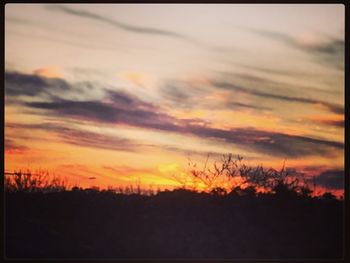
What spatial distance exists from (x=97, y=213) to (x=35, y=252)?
1.34ft

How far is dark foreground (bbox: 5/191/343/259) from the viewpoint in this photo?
4738mm

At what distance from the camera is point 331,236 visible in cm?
478

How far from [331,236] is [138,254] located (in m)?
1.09

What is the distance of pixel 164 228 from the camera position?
188 inches

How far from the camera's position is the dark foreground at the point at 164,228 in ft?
15.5

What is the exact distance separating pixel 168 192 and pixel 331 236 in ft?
3.12
